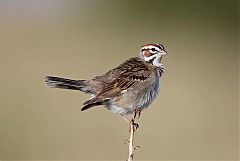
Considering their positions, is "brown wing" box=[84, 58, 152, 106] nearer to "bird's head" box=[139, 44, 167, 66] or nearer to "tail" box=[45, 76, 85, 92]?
"bird's head" box=[139, 44, 167, 66]

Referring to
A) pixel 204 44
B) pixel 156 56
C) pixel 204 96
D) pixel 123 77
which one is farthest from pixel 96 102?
pixel 204 44

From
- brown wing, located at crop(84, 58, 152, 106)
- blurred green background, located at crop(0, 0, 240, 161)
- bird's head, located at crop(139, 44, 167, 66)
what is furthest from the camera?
blurred green background, located at crop(0, 0, 240, 161)

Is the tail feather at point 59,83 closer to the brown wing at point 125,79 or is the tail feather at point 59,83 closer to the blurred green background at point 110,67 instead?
the brown wing at point 125,79

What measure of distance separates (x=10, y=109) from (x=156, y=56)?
336 centimetres

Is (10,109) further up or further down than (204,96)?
further down

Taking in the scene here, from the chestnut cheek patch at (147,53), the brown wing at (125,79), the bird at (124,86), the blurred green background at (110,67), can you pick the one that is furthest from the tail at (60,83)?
the blurred green background at (110,67)

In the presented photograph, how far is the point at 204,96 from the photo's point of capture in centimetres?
1098

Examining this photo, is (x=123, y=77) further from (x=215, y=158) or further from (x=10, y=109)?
(x=10, y=109)

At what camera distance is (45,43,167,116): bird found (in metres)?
5.78

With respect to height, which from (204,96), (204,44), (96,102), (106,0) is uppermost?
(106,0)

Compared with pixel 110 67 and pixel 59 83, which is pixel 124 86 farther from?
pixel 110 67

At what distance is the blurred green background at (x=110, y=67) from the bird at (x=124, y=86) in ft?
6.50

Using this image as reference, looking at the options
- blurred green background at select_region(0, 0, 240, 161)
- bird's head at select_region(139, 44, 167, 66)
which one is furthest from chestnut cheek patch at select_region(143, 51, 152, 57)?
blurred green background at select_region(0, 0, 240, 161)

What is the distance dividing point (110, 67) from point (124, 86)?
584 centimetres
